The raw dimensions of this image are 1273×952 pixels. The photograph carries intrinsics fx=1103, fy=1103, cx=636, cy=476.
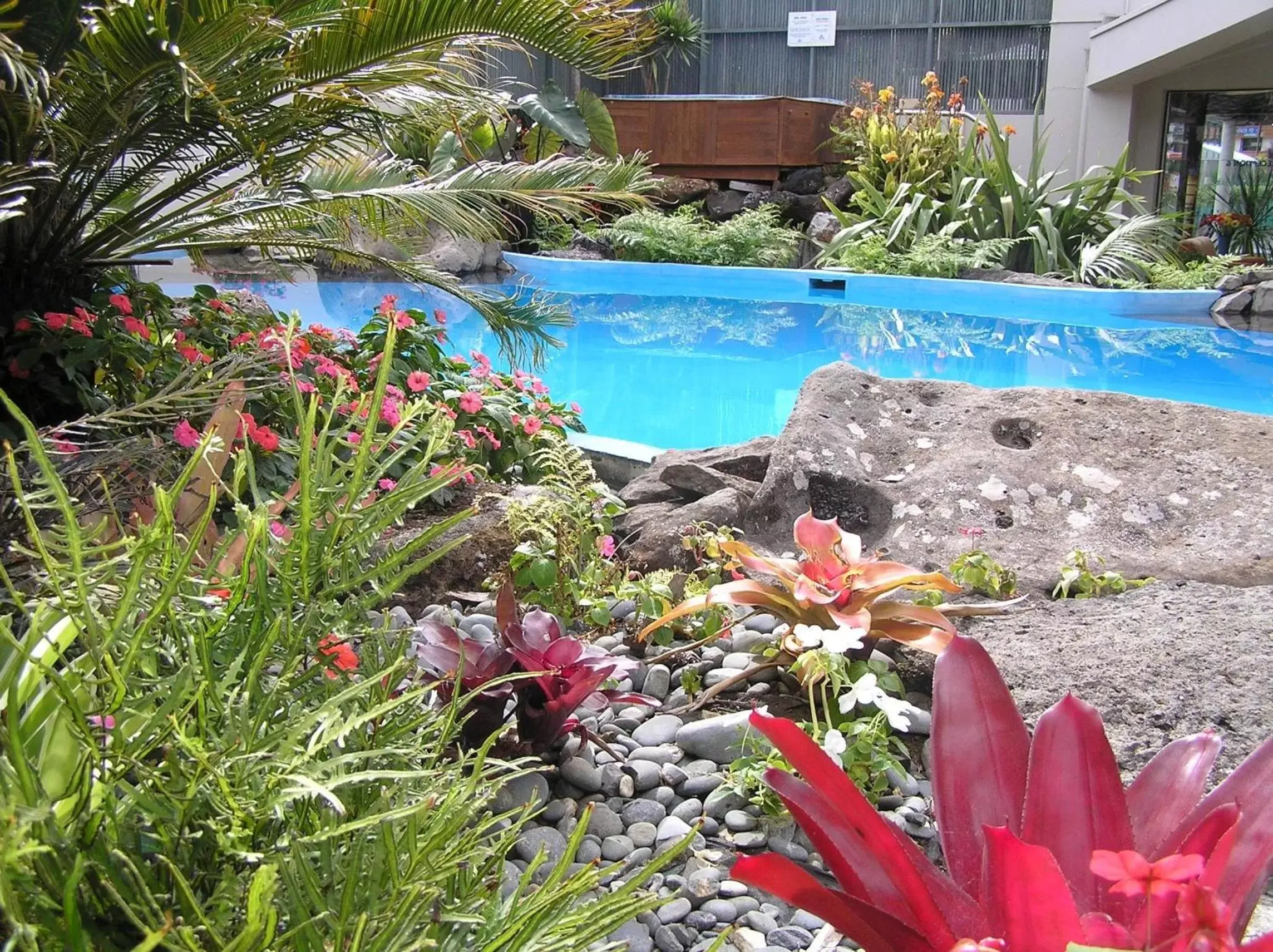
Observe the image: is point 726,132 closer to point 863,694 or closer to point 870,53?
point 870,53

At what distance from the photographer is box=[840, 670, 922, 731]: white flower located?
1971mm

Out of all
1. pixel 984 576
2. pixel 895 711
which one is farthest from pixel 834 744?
pixel 984 576

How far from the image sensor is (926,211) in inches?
481

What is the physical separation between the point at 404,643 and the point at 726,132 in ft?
51.3

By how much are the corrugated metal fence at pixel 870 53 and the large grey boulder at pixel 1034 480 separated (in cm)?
1199

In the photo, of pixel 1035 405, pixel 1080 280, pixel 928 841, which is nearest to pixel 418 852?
pixel 928 841

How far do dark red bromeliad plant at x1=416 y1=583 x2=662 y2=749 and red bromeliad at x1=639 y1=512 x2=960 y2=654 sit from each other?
0.42m

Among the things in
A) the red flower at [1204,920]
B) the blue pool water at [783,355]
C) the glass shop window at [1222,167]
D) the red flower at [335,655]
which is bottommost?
the blue pool water at [783,355]

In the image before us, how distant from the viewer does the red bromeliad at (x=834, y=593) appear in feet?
→ 7.48

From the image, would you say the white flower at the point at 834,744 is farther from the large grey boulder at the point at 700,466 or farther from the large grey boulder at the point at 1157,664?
the large grey boulder at the point at 700,466

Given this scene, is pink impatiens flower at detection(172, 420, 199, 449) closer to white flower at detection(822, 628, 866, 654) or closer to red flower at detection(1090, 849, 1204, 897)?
white flower at detection(822, 628, 866, 654)

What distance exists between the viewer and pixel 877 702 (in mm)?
2025

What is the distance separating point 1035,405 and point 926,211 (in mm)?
9264

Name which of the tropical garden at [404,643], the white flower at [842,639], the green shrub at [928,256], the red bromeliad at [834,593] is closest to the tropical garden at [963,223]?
the green shrub at [928,256]
